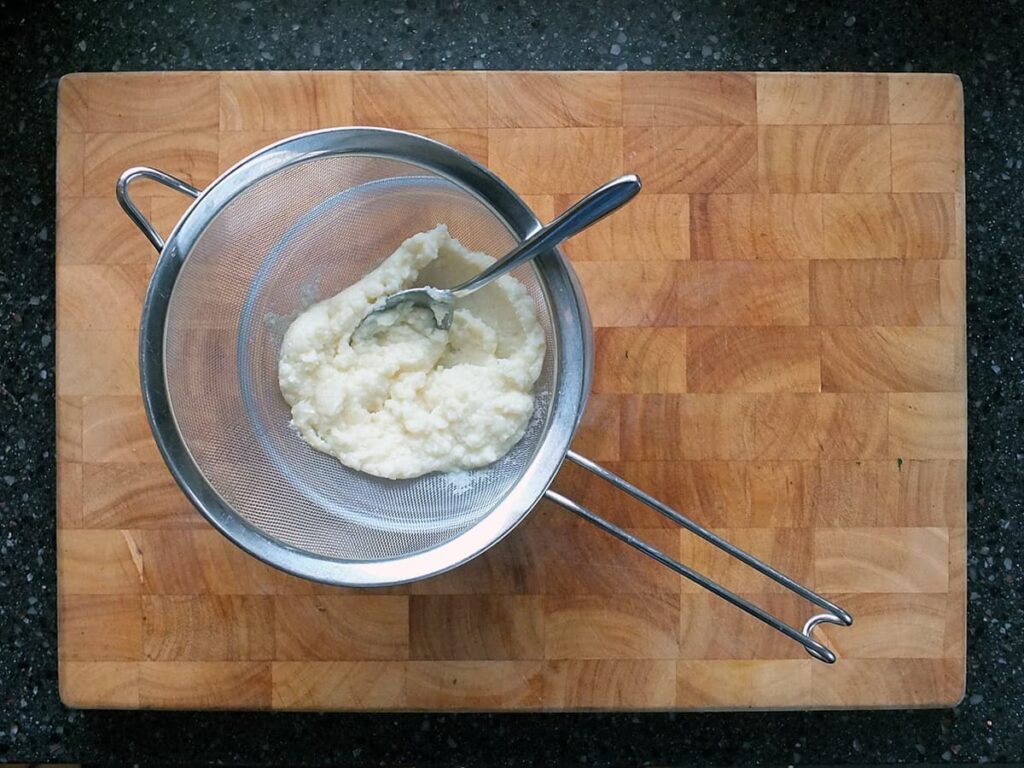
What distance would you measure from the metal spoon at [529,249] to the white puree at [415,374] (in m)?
0.01

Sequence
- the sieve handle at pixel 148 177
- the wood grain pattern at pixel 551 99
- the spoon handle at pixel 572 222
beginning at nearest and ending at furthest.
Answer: the spoon handle at pixel 572 222
the sieve handle at pixel 148 177
the wood grain pattern at pixel 551 99

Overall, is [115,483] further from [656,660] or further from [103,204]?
[656,660]

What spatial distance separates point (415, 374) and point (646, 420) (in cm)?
27

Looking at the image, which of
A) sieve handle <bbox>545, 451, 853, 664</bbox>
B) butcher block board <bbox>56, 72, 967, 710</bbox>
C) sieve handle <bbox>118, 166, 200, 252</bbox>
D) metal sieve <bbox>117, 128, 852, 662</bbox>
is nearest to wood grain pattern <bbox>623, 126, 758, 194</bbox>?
butcher block board <bbox>56, 72, 967, 710</bbox>

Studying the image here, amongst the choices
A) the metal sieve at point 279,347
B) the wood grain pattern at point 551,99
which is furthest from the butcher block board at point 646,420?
the metal sieve at point 279,347

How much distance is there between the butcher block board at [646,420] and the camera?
1054mm

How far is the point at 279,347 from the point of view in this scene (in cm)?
103

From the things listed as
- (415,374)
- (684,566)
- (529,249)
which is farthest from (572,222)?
(684,566)

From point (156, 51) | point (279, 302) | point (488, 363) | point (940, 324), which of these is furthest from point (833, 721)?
point (156, 51)

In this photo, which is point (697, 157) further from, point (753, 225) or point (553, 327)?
point (553, 327)

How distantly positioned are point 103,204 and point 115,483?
1.04 ft

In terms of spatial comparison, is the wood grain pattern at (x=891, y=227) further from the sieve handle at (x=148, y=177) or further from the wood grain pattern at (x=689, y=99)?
the sieve handle at (x=148, y=177)

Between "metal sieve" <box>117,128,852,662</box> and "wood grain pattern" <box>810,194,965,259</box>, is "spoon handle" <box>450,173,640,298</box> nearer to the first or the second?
"metal sieve" <box>117,128,852,662</box>

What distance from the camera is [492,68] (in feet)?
3.76
